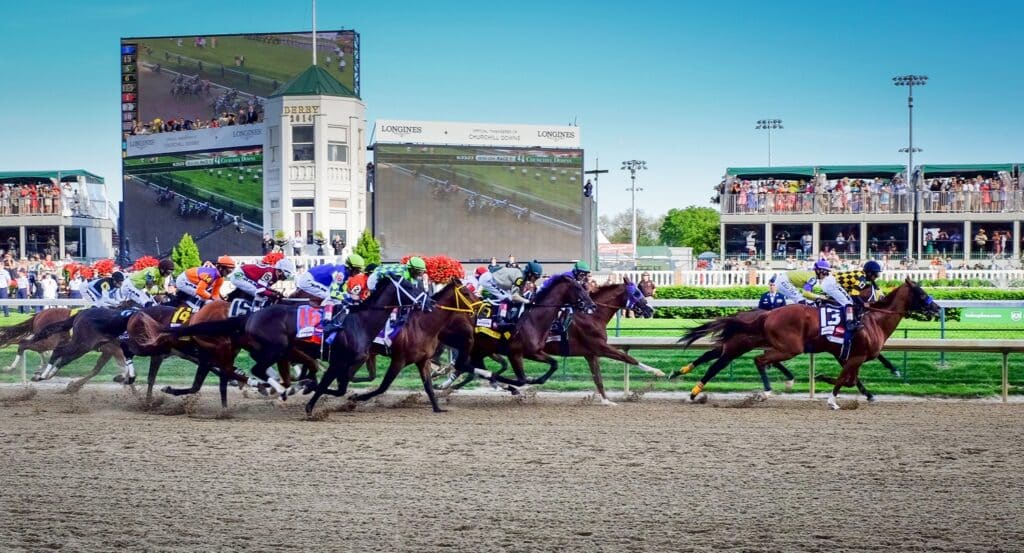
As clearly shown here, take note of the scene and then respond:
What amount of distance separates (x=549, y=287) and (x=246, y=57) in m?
31.9

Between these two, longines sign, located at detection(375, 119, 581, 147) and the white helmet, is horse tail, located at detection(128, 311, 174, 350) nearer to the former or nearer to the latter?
the white helmet

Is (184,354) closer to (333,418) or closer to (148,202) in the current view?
(333,418)

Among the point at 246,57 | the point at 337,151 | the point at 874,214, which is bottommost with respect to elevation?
the point at 874,214

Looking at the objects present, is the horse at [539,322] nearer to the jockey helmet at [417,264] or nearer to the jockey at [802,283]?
the jockey helmet at [417,264]

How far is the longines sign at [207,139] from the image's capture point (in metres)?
39.7

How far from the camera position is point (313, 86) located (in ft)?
128

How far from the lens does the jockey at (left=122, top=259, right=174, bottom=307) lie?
14085mm

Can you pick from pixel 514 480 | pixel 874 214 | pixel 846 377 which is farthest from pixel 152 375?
pixel 874 214

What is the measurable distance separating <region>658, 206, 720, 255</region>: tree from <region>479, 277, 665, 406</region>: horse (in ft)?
215

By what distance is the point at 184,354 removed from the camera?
43.6 ft

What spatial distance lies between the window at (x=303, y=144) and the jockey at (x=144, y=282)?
2398 centimetres

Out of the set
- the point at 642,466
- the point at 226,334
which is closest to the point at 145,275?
the point at 226,334

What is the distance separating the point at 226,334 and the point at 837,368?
362 inches

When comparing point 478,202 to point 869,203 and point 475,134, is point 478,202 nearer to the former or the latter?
point 475,134
